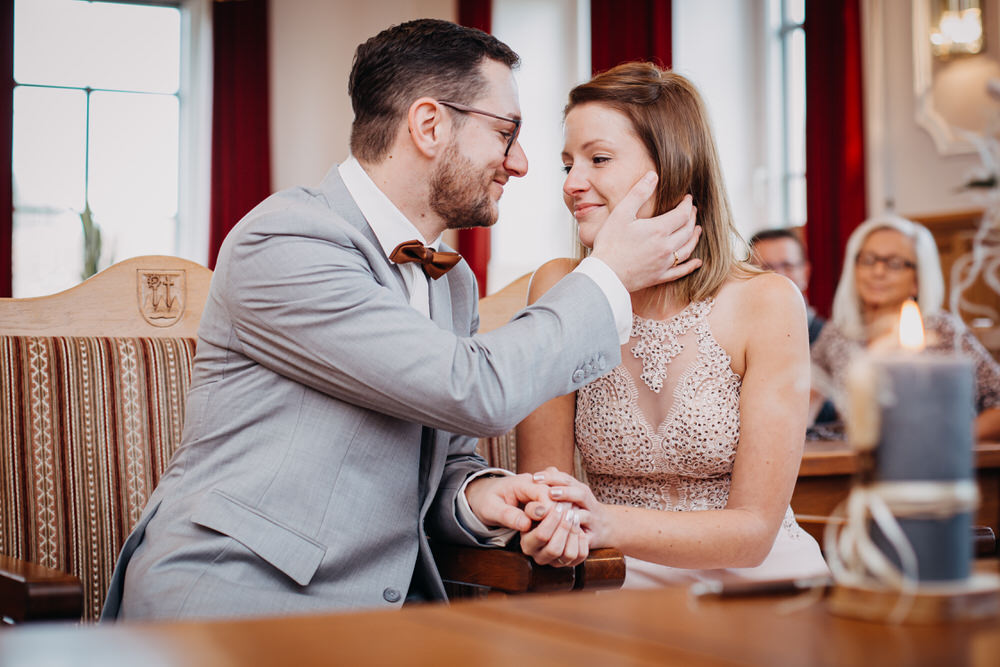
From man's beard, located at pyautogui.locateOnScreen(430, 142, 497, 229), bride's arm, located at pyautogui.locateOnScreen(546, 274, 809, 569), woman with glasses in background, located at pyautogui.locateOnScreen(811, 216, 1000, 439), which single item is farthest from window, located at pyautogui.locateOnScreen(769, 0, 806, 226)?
man's beard, located at pyautogui.locateOnScreen(430, 142, 497, 229)

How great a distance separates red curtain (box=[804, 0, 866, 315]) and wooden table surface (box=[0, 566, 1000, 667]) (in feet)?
19.8

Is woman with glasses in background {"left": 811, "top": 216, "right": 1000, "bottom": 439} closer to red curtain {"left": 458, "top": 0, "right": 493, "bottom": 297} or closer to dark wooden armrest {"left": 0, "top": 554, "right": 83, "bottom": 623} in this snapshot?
dark wooden armrest {"left": 0, "top": 554, "right": 83, "bottom": 623}

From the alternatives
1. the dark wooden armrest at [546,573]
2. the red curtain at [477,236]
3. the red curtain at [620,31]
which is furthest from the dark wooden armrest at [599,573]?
the red curtain at [620,31]

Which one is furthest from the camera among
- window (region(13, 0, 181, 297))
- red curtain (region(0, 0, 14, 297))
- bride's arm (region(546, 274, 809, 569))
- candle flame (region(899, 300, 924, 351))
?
window (region(13, 0, 181, 297))

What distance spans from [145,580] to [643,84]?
47.8 inches

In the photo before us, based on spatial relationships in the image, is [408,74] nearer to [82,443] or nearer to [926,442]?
[82,443]

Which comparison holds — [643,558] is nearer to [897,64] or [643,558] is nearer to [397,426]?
[397,426]

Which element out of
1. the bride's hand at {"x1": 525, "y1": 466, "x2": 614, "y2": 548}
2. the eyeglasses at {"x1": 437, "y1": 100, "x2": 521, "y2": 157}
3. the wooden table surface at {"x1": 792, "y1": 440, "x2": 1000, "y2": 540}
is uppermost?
the eyeglasses at {"x1": 437, "y1": 100, "x2": 521, "y2": 157}

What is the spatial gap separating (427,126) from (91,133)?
614cm

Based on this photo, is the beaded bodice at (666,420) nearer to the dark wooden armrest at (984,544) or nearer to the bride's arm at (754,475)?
the bride's arm at (754,475)

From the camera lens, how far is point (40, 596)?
3.81 feet

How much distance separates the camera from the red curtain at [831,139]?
634cm

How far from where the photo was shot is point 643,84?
1914 millimetres

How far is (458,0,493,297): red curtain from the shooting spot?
23.5ft
